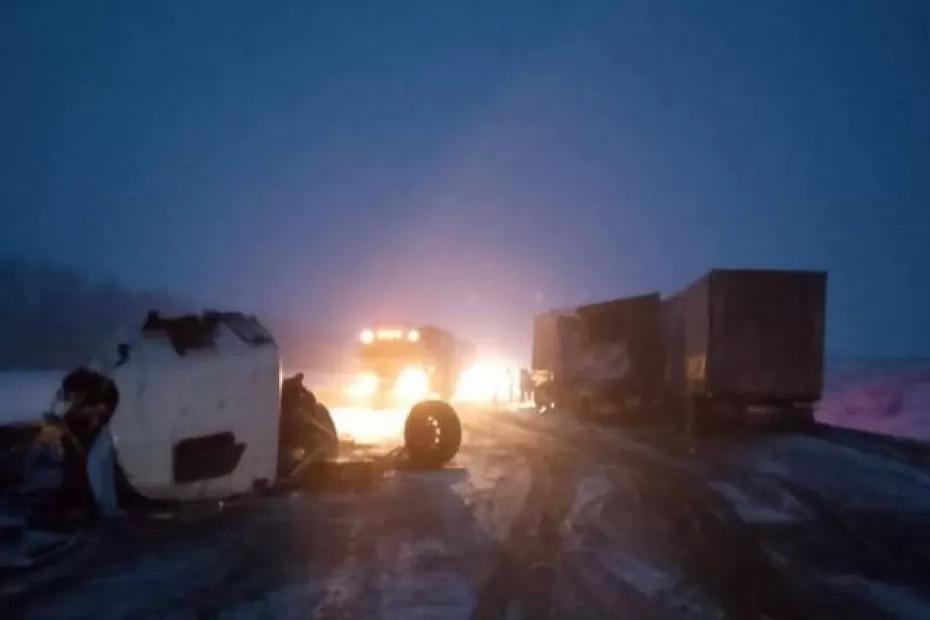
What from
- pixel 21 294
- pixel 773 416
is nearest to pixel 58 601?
pixel 773 416

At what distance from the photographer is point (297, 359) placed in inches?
4943

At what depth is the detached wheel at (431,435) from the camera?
1504 cm

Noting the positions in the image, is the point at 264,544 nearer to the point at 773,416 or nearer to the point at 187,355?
the point at 187,355

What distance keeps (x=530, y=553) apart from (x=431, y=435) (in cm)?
671

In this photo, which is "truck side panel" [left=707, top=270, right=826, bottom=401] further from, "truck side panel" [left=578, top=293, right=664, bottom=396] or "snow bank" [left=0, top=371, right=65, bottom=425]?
"snow bank" [left=0, top=371, right=65, bottom=425]

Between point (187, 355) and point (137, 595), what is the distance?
11.7 feet

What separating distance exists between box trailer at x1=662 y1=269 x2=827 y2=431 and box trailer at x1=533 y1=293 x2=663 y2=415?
17.3 feet

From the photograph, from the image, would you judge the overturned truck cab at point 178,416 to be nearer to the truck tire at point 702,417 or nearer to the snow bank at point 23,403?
the snow bank at point 23,403

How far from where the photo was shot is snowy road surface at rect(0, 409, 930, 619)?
6.86m

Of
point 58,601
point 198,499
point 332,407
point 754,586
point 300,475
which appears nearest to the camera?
point 58,601

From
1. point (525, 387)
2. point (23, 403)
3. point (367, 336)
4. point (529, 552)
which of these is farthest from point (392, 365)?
point (529, 552)

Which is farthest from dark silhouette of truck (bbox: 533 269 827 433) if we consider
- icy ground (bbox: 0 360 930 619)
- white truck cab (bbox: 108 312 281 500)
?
white truck cab (bbox: 108 312 281 500)

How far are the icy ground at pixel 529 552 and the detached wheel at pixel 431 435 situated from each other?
12.9 inches

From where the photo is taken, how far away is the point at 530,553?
8633mm
